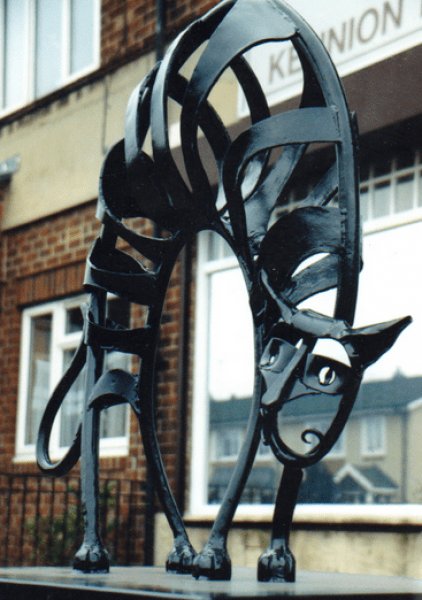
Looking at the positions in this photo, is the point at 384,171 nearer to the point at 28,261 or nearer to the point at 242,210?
the point at 242,210

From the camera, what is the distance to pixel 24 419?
25.7 feet

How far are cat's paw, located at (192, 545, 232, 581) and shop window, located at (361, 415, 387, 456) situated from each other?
290 cm

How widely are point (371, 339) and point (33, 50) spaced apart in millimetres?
7537

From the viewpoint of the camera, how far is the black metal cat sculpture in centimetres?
212

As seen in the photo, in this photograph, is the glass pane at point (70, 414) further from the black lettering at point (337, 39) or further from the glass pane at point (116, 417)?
the black lettering at point (337, 39)

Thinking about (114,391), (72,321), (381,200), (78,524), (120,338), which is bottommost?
(78,524)

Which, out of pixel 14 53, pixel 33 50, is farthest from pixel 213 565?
pixel 14 53

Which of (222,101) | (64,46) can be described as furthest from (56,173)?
(222,101)

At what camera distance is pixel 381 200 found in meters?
5.43

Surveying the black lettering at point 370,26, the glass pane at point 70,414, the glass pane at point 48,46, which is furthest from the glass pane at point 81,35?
the black lettering at point 370,26

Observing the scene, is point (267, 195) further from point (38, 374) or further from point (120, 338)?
point (38, 374)

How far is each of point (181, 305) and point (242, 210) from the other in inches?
157

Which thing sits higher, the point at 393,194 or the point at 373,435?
the point at 393,194

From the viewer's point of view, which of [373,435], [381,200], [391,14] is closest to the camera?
[373,435]
